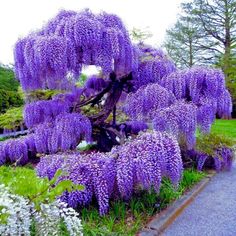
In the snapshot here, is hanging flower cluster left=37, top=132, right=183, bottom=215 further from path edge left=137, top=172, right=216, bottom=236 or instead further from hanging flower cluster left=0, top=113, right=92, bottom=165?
hanging flower cluster left=0, top=113, right=92, bottom=165

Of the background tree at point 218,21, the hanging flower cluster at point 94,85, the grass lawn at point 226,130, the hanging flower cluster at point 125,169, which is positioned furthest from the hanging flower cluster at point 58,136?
the background tree at point 218,21

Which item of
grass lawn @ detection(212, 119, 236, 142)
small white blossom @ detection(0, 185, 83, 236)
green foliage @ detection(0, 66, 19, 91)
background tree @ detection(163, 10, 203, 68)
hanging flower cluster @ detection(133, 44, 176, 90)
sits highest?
background tree @ detection(163, 10, 203, 68)

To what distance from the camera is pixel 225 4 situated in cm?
1936

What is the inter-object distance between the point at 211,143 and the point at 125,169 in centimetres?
264

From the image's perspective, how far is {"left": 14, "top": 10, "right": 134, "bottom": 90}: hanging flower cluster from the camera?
393 cm

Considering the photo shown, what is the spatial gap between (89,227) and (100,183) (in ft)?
1.43

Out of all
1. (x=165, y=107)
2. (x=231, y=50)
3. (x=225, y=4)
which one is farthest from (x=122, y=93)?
(x=225, y=4)

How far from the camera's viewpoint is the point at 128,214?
326 centimetres

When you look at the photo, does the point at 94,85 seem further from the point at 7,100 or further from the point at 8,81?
the point at 8,81

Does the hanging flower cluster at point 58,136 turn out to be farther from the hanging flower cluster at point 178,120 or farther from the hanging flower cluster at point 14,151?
the hanging flower cluster at point 178,120

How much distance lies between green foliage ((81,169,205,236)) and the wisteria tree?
5.3 inches

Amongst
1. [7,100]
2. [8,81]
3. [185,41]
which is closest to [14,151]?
[7,100]

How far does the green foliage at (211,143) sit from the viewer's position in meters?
5.23

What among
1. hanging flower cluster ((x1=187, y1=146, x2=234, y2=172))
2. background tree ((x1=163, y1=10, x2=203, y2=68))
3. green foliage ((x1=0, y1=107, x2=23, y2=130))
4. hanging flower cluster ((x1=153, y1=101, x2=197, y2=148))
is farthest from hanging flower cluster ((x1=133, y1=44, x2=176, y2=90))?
background tree ((x1=163, y1=10, x2=203, y2=68))
